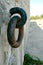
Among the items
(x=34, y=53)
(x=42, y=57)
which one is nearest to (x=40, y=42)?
(x=34, y=53)

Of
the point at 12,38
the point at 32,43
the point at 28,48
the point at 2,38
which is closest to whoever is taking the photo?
the point at 12,38

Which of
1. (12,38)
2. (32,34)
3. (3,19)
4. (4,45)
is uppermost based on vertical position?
(3,19)

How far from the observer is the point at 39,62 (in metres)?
4.12

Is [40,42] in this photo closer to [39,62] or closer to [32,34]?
[32,34]

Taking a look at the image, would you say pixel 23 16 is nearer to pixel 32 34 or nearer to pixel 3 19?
pixel 3 19

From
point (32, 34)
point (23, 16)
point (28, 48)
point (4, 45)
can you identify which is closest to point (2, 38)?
point (4, 45)

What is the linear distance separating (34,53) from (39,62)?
2.82ft

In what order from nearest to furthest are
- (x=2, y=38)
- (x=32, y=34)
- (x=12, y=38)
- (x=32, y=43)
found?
(x=12, y=38), (x=2, y=38), (x=32, y=43), (x=32, y=34)

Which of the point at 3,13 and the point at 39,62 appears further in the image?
the point at 39,62

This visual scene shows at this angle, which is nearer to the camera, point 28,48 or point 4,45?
point 4,45

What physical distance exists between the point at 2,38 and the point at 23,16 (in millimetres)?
232

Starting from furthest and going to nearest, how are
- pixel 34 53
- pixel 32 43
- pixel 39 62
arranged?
pixel 32 43, pixel 34 53, pixel 39 62

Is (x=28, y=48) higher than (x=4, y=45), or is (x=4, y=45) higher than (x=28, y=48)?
(x=4, y=45)

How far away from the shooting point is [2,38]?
1.47 metres
